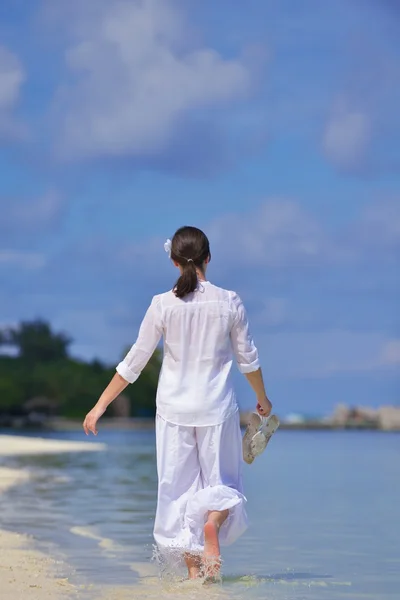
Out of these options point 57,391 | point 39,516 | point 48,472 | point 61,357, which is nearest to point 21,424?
point 57,391

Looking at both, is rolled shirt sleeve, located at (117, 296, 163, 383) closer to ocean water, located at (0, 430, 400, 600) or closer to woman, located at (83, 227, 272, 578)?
woman, located at (83, 227, 272, 578)

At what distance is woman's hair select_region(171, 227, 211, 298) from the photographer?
6.52 m

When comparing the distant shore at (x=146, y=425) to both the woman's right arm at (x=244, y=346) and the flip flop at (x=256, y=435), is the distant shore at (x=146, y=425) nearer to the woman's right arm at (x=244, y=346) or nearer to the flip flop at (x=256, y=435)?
the flip flop at (x=256, y=435)

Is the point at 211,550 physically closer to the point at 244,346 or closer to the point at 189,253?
the point at 244,346

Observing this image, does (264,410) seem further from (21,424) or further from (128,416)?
(128,416)

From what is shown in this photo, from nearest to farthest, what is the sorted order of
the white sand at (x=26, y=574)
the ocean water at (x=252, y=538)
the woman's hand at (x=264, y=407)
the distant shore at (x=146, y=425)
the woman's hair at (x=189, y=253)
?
the white sand at (x=26, y=574) < the woman's hair at (x=189, y=253) < the woman's hand at (x=264, y=407) < the ocean water at (x=252, y=538) < the distant shore at (x=146, y=425)

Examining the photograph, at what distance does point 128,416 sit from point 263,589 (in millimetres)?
109300

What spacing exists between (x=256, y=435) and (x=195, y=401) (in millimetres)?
493

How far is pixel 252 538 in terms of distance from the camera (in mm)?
10211

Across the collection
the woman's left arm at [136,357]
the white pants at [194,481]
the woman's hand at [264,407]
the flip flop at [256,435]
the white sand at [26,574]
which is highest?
the woman's left arm at [136,357]

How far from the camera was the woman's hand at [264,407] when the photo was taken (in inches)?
264

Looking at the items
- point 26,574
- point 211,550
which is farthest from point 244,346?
point 26,574

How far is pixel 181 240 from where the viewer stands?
655 centimetres

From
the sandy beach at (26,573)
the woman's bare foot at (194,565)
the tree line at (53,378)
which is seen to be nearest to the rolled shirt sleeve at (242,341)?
the woman's bare foot at (194,565)
